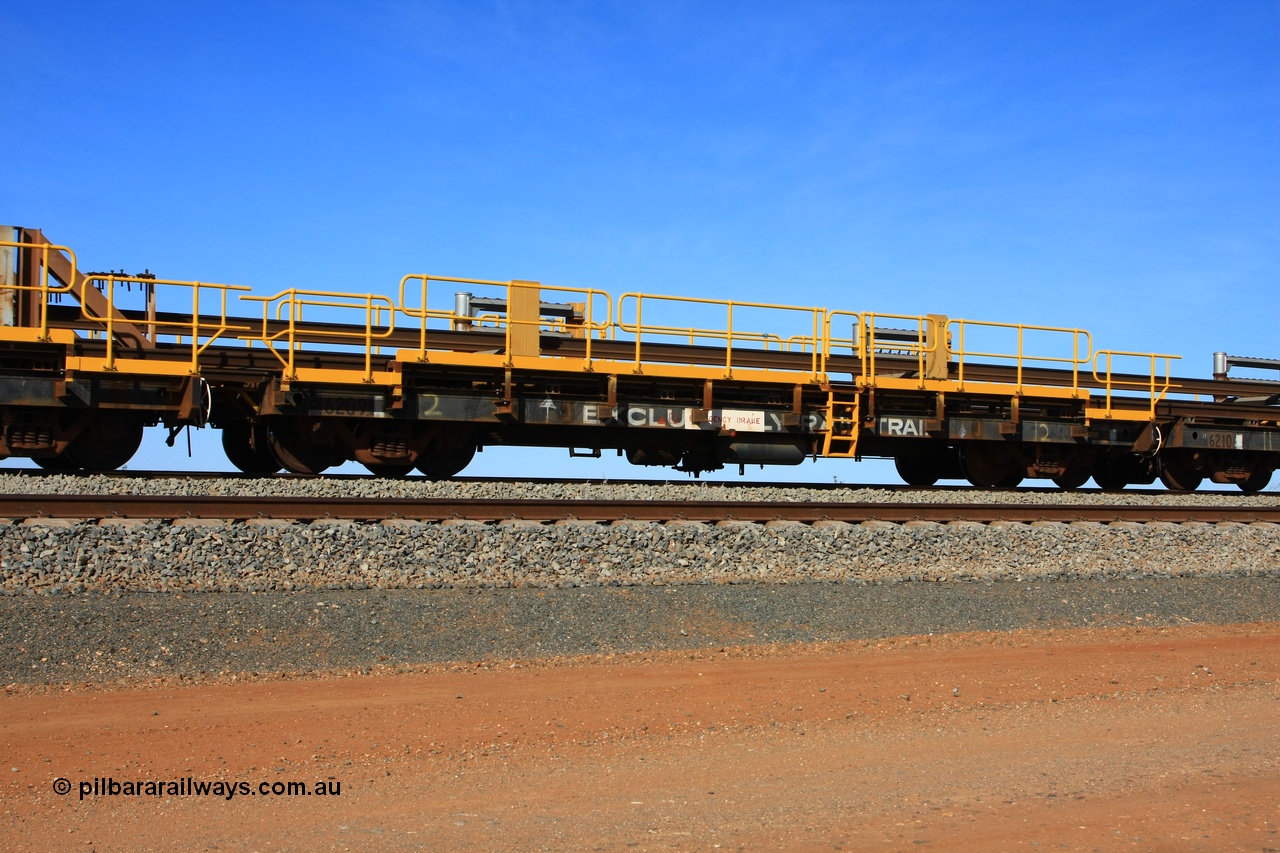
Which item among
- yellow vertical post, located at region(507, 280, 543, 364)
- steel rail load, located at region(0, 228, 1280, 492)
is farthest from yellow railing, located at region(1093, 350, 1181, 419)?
yellow vertical post, located at region(507, 280, 543, 364)

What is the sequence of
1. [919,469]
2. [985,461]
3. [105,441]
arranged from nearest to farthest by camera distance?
[105,441] < [985,461] < [919,469]

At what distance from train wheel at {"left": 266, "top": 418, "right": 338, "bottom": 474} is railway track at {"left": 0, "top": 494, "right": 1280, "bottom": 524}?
3.12 m

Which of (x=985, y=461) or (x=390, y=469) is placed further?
(x=985, y=461)

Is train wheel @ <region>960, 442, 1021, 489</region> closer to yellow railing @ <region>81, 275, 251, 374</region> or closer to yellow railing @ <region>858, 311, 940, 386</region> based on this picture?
yellow railing @ <region>858, 311, 940, 386</region>

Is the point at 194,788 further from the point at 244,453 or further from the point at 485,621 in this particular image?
the point at 244,453

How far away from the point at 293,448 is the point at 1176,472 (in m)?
14.7

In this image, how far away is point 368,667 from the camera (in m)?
6.34

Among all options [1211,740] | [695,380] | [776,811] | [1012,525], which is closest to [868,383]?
[695,380]

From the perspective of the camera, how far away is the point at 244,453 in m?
14.0

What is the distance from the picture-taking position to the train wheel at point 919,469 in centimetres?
1680

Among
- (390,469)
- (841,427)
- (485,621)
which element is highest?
(841,427)

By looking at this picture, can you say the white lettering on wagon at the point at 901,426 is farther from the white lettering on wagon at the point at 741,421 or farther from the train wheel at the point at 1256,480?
the train wheel at the point at 1256,480

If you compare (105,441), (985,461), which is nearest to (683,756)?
(105,441)

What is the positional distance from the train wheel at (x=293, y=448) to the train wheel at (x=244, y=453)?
2.59 ft
